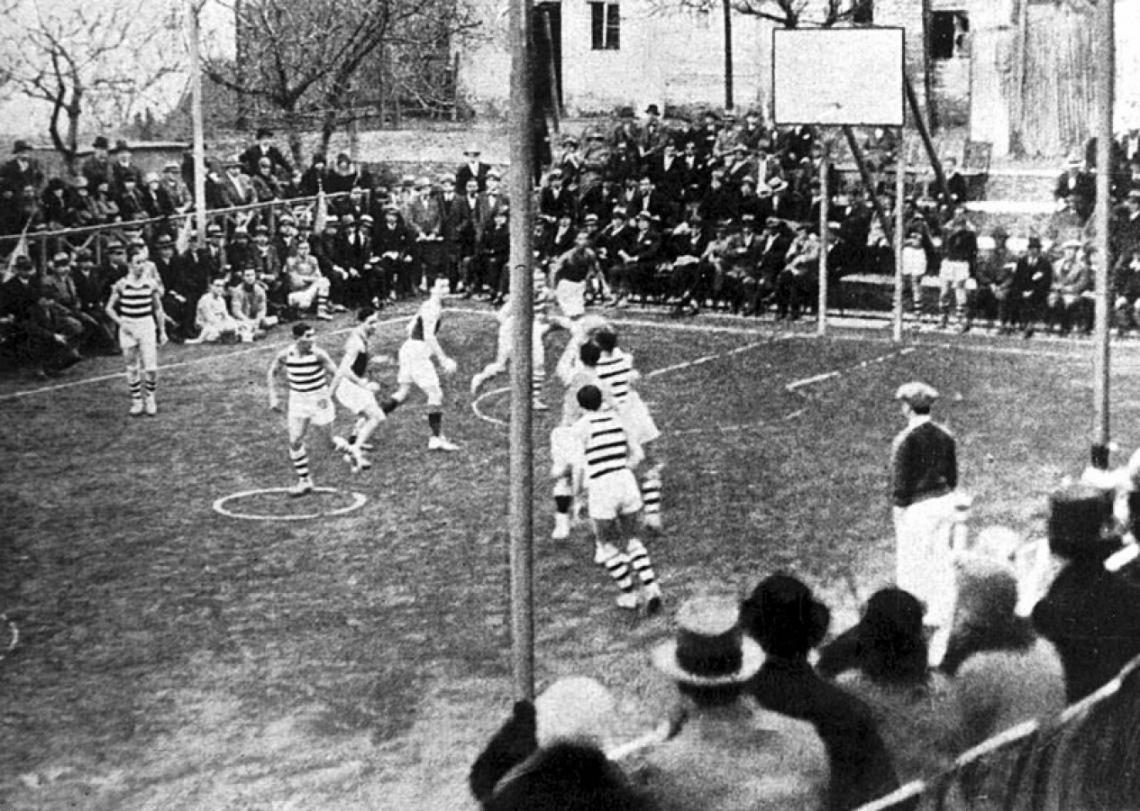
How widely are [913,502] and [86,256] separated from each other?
4.65m

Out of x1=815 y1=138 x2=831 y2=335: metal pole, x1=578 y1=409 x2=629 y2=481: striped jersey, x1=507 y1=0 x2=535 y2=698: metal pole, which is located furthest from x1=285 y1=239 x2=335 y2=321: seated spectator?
x1=507 y1=0 x2=535 y2=698: metal pole

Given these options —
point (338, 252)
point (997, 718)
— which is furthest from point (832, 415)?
point (997, 718)

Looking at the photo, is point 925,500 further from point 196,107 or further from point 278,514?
point 196,107

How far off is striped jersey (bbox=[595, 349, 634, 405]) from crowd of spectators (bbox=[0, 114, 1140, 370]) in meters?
0.65

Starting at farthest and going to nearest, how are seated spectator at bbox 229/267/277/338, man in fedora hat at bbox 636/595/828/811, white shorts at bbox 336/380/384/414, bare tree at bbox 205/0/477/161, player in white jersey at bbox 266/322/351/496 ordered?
1. white shorts at bbox 336/380/384/414
2. player in white jersey at bbox 266/322/351/496
3. seated spectator at bbox 229/267/277/338
4. bare tree at bbox 205/0/477/161
5. man in fedora hat at bbox 636/595/828/811

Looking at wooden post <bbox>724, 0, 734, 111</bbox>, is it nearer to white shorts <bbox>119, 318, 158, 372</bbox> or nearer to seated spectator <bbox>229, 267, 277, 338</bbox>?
seated spectator <bbox>229, 267, 277, 338</bbox>

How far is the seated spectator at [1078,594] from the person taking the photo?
5.75 metres

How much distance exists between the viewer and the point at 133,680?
25.2ft

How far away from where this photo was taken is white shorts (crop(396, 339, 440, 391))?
11.3 metres

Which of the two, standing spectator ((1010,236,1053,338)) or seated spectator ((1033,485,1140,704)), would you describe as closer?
seated spectator ((1033,485,1140,704))

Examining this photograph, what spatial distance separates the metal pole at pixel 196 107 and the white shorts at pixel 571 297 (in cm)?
242

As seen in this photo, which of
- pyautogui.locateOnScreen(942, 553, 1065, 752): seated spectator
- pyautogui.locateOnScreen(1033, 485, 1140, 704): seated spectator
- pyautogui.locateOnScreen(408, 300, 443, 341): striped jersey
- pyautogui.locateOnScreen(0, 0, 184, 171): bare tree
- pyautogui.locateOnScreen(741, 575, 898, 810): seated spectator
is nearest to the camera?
pyautogui.locateOnScreen(741, 575, 898, 810): seated spectator

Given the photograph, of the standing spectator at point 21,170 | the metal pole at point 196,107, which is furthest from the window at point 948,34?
the standing spectator at point 21,170

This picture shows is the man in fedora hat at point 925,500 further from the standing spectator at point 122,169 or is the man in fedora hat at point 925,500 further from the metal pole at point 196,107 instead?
the standing spectator at point 122,169
